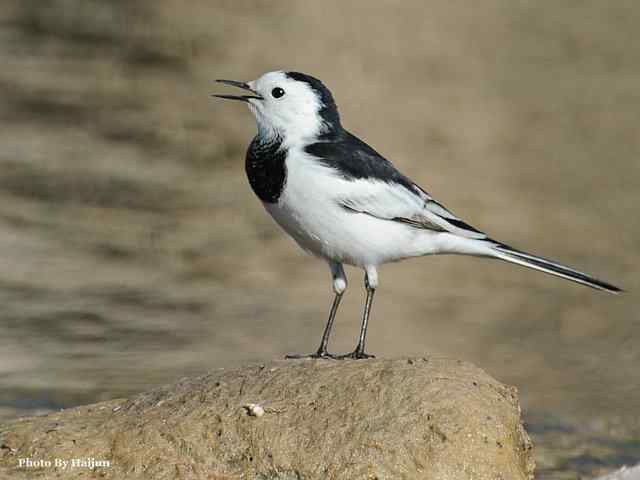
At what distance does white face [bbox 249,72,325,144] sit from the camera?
8.47m

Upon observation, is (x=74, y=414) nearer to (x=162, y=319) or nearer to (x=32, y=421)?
(x=32, y=421)

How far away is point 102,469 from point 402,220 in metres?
2.48

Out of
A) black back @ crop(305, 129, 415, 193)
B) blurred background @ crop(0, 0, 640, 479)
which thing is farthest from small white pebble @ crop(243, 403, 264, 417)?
blurred background @ crop(0, 0, 640, 479)

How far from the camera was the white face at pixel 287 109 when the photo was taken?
8469 millimetres

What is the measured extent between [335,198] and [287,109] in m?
0.72

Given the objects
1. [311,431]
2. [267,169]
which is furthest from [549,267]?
[311,431]

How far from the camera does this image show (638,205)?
1775 centimetres

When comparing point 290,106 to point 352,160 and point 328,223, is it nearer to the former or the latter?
Result: point 352,160

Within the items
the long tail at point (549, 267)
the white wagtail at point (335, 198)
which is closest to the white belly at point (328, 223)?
the white wagtail at point (335, 198)

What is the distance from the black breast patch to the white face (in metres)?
0.10

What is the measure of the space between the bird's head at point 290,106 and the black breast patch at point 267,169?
0.10 meters

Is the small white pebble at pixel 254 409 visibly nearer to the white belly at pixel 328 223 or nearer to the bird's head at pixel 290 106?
the white belly at pixel 328 223

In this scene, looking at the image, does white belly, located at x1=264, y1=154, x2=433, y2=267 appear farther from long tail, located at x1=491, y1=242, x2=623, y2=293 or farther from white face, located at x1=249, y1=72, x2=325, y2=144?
long tail, located at x1=491, y1=242, x2=623, y2=293

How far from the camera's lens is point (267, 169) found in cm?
823
